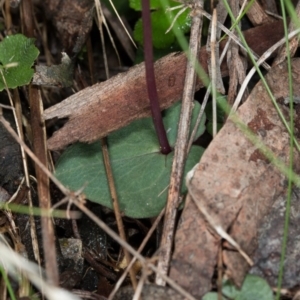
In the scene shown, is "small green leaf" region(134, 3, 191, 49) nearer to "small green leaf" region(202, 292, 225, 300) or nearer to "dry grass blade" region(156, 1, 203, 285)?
"dry grass blade" region(156, 1, 203, 285)

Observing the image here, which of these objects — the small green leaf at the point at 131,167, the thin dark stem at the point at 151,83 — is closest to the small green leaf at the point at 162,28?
the small green leaf at the point at 131,167

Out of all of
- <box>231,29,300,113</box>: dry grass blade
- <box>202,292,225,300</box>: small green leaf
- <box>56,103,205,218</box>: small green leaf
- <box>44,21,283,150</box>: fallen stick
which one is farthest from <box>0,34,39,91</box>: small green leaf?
<box>202,292,225,300</box>: small green leaf

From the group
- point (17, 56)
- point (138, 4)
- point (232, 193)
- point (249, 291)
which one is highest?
point (138, 4)

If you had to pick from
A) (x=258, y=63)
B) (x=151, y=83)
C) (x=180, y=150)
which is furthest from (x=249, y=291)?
(x=258, y=63)

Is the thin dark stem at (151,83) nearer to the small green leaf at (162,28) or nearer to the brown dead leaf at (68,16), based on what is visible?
the small green leaf at (162,28)

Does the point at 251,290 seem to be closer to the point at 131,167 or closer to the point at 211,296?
the point at 211,296
